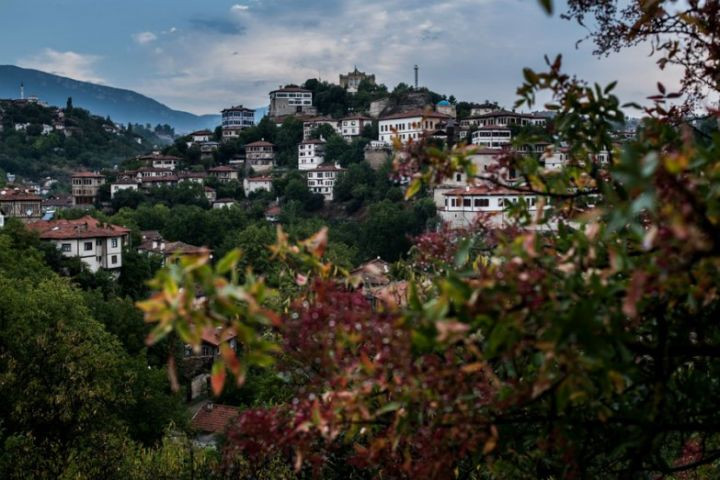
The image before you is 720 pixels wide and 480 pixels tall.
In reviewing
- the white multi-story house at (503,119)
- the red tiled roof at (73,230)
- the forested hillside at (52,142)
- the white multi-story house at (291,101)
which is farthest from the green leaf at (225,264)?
the forested hillside at (52,142)

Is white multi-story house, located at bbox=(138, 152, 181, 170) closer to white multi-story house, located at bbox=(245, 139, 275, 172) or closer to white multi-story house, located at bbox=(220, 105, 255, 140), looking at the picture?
white multi-story house, located at bbox=(245, 139, 275, 172)

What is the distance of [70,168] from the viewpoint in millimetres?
96188

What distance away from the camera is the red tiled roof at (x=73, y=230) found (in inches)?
1272

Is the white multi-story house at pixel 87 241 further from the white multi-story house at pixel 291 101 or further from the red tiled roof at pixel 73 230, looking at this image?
the white multi-story house at pixel 291 101

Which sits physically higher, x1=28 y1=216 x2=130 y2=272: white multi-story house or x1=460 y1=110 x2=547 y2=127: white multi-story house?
x1=460 y1=110 x2=547 y2=127: white multi-story house

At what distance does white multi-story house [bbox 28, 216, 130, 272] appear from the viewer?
106ft

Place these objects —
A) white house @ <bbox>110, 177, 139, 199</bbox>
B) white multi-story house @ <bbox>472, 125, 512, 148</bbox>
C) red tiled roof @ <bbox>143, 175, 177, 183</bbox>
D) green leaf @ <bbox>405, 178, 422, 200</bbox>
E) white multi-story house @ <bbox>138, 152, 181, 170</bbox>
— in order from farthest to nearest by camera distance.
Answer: white multi-story house @ <bbox>138, 152, 181, 170</bbox> → red tiled roof @ <bbox>143, 175, 177, 183</bbox> → white house @ <bbox>110, 177, 139, 199</bbox> → white multi-story house @ <bbox>472, 125, 512, 148</bbox> → green leaf @ <bbox>405, 178, 422, 200</bbox>

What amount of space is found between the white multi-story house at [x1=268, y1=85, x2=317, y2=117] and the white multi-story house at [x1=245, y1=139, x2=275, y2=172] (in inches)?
604

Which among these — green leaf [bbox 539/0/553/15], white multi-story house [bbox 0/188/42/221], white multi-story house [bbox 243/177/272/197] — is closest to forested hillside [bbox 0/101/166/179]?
white multi-story house [bbox 243/177/272/197]

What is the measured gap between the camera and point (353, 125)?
72.7 metres

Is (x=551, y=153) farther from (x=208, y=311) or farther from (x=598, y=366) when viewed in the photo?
(x=208, y=311)

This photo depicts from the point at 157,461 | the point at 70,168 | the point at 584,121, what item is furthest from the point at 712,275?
the point at 70,168

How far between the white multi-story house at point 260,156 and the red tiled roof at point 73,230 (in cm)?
3630

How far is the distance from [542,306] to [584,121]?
4.79 feet
